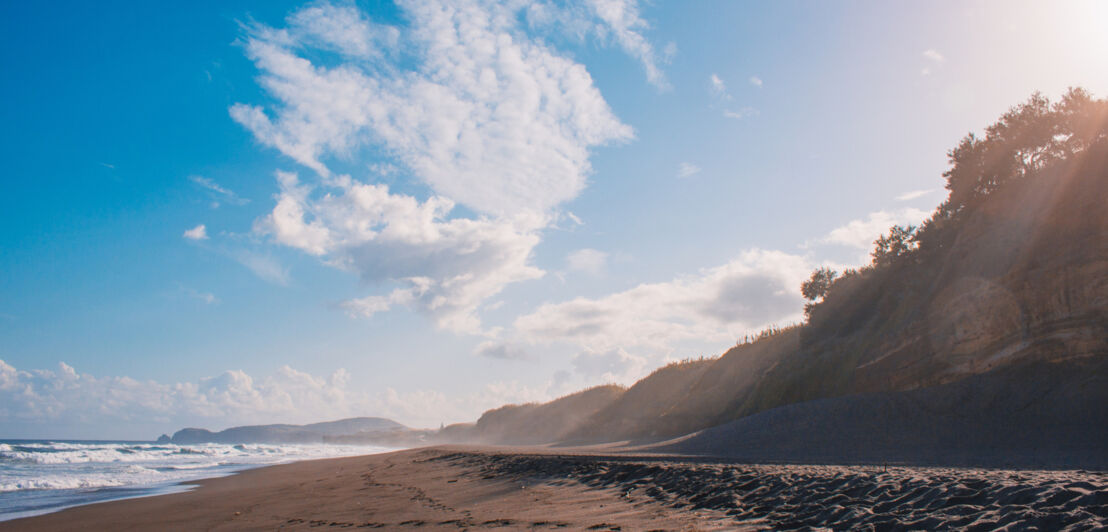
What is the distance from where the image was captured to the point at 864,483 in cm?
636

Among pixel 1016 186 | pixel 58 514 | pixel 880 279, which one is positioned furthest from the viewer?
pixel 880 279

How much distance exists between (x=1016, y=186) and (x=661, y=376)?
32.0m

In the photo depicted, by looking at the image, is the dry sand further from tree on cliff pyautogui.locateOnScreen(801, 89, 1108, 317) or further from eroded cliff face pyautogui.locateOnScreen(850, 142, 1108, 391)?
tree on cliff pyautogui.locateOnScreen(801, 89, 1108, 317)

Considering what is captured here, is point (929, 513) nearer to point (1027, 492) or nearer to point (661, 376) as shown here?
point (1027, 492)

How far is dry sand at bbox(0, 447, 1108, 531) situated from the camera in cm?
473

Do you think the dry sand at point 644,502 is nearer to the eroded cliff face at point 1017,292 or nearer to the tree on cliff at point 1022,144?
the eroded cliff face at point 1017,292

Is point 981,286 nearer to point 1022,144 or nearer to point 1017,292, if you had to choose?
point 1017,292

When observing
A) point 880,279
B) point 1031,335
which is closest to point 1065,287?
point 1031,335

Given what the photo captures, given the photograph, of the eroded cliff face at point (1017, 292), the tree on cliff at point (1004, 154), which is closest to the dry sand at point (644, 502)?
the eroded cliff face at point (1017, 292)

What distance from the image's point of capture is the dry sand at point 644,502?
473 centimetres

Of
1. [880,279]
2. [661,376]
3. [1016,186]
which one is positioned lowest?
[661,376]

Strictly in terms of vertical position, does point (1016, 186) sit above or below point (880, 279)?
above

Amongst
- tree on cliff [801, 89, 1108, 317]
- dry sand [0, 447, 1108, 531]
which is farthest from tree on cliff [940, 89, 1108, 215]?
dry sand [0, 447, 1108, 531]

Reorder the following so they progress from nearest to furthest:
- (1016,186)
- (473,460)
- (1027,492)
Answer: (1027,492), (473,460), (1016,186)
